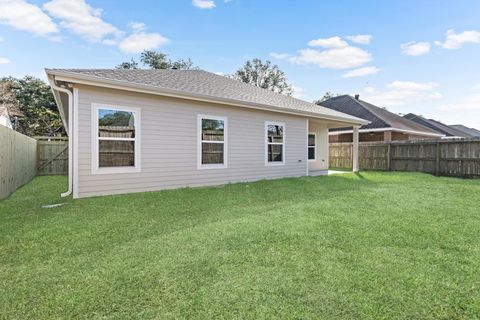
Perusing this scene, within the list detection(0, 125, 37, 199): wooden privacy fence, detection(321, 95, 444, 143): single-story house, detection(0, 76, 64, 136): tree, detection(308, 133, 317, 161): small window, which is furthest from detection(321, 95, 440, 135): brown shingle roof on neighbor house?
detection(0, 76, 64, 136): tree

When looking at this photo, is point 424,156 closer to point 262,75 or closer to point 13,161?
point 13,161

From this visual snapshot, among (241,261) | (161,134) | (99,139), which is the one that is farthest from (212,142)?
(241,261)

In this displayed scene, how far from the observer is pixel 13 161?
7.98 meters

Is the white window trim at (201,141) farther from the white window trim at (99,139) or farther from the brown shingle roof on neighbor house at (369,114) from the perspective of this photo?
the brown shingle roof on neighbor house at (369,114)

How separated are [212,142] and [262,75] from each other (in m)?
30.4

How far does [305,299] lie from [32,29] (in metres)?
18.4

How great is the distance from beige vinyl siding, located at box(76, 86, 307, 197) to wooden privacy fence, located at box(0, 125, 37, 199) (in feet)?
7.41

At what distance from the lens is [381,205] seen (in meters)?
5.73

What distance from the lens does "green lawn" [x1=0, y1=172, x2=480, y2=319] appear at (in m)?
2.17

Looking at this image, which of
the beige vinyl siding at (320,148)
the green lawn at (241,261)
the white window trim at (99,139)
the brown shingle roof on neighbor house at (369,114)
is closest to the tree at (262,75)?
the brown shingle roof on neighbor house at (369,114)

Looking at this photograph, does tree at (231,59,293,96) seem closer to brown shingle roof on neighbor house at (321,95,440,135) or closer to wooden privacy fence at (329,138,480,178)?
brown shingle roof on neighbor house at (321,95,440,135)

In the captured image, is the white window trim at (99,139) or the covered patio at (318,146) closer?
the white window trim at (99,139)

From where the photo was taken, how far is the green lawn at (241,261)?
2174mm

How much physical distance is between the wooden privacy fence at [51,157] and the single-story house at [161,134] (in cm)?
386
